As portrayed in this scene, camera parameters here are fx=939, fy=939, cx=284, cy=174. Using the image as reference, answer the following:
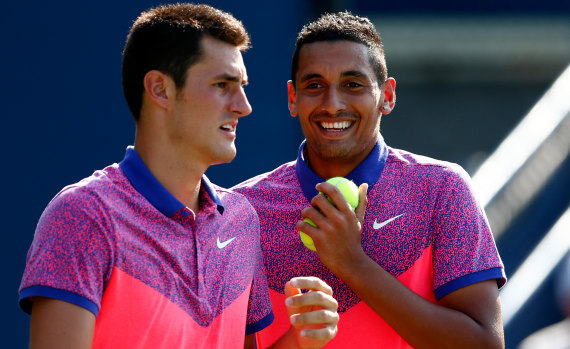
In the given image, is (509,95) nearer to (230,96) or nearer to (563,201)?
(563,201)

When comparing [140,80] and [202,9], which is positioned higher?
[202,9]

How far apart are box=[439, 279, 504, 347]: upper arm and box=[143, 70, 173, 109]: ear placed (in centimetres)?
119

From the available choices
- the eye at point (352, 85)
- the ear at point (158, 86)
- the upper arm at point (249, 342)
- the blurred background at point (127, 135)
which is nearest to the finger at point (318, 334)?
the upper arm at point (249, 342)

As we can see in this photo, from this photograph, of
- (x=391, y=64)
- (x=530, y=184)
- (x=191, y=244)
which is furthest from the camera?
(x=391, y=64)

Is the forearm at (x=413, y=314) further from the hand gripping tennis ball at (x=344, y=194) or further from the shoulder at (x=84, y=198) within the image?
the shoulder at (x=84, y=198)

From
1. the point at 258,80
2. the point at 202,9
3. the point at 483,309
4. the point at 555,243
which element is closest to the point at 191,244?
the point at 202,9

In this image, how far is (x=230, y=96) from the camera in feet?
10.2

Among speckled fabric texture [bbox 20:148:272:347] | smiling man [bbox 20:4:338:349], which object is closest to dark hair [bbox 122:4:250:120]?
smiling man [bbox 20:4:338:349]

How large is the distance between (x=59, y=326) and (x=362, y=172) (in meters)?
A: 1.43

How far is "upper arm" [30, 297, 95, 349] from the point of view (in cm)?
251

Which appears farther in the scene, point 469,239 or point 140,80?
point 469,239

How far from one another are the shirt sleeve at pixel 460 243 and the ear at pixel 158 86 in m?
1.05

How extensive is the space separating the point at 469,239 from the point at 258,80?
332cm

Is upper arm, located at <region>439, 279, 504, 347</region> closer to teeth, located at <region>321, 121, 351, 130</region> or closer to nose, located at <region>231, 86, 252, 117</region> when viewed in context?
teeth, located at <region>321, 121, 351, 130</region>
